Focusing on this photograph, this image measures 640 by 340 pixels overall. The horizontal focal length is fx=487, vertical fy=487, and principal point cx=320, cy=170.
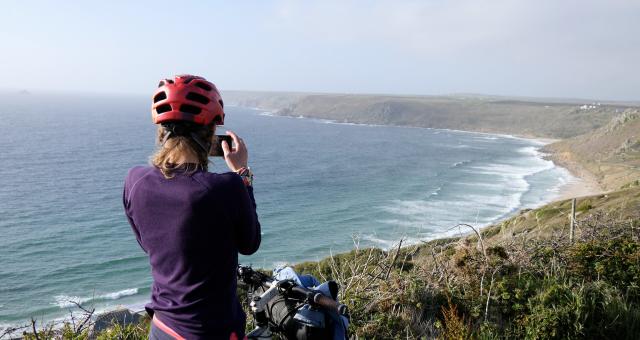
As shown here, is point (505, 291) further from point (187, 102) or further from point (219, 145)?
point (187, 102)

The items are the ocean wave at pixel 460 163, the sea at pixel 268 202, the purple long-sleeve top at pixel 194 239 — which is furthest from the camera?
the ocean wave at pixel 460 163

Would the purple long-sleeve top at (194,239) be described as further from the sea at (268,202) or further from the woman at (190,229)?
the sea at (268,202)

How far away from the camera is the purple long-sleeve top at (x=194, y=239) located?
6.92ft

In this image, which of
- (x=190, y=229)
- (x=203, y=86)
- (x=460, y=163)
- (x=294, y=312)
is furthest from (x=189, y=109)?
(x=460, y=163)

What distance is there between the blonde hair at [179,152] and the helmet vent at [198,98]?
143mm

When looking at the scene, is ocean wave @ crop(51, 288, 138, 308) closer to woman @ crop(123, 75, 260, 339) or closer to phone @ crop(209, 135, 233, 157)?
phone @ crop(209, 135, 233, 157)

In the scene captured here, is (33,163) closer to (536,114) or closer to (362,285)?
(362,285)

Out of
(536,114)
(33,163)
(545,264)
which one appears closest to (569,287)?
(545,264)

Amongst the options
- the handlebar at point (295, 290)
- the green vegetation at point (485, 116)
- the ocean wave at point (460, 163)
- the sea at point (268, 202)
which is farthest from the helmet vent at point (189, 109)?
the green vegetation at point (485, 116)

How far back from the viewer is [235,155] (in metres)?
2.63

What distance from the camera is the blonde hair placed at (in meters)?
2.18

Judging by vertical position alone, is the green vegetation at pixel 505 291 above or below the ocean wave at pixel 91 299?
above

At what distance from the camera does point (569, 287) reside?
15.7 feet

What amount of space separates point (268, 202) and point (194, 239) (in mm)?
45234
